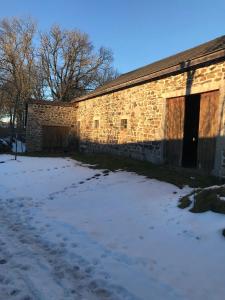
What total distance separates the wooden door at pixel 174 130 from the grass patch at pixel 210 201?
481 cm

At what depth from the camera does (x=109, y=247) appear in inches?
197

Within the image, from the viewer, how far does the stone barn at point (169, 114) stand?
962 cm

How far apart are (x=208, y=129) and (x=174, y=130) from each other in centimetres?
176

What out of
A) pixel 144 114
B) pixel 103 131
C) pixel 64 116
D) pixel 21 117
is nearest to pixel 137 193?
pixel 144 114

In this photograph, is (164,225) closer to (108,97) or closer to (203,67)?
(203,67)

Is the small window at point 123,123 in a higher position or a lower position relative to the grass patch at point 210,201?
higher

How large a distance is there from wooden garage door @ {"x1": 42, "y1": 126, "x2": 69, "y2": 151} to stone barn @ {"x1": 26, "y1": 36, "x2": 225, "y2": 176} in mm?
1662

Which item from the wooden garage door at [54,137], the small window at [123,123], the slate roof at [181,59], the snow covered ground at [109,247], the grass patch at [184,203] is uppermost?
the slate roof at [181,59]

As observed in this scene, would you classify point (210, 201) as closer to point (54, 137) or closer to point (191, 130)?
point (191, 130)

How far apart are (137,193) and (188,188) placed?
1.31m

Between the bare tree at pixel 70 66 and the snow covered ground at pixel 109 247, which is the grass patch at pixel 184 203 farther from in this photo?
the bare tree at pixel 70 66

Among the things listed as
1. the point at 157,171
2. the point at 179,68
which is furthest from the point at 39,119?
the point at 179,68

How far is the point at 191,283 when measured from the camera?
3.85 m

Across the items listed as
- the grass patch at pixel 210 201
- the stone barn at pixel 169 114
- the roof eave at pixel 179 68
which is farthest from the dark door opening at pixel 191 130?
the grass patch at pixel 210 201
